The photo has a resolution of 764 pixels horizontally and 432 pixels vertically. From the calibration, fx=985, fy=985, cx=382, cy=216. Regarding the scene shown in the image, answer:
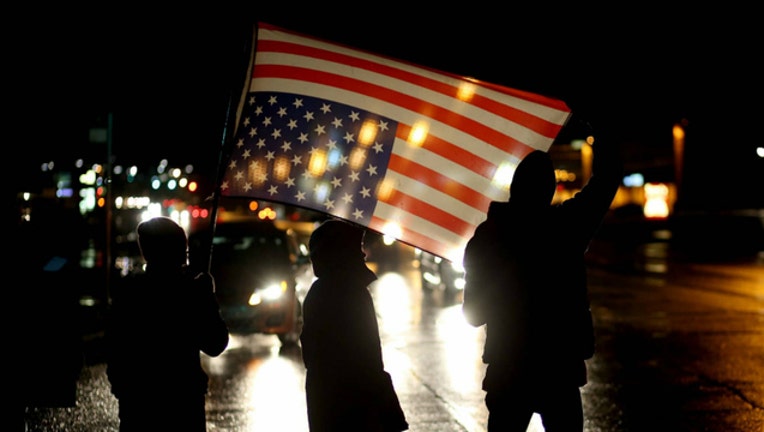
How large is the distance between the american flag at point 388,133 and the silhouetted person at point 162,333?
3.38 ft

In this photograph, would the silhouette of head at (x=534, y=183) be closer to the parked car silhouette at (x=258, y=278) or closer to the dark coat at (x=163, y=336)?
the dark coat at (x=163, y=336)

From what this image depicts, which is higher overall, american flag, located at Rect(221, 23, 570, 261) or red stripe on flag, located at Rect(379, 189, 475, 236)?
american flag, located at Rect(221, 23, 570, 261)

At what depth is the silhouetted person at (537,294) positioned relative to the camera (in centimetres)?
427

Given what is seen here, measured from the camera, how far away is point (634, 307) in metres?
16.8

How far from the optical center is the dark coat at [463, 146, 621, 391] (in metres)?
4.27

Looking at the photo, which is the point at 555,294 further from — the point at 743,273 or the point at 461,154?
the point at 743,273

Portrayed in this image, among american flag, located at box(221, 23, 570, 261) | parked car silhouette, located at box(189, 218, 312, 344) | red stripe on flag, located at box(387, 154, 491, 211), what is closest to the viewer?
american flag, located at box(221, 23, 570, 261)

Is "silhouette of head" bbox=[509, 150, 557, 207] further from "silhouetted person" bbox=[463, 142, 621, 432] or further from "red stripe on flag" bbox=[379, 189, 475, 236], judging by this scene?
"red stripe on flag" bbox=[379, 189, 475, 236]

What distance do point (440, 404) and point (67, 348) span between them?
4018mm

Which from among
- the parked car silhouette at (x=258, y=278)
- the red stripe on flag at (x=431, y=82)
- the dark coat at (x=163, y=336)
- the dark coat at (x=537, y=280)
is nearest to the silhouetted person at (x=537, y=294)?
the dark coat at (x=537, y=280)

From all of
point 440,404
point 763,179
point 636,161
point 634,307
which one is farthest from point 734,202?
point 440,404

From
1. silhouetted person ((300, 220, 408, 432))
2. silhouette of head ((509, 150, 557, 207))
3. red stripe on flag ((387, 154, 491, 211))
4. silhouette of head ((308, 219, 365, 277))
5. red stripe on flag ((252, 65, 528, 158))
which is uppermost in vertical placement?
red stripe on flag ((252, 65, 528, 158))

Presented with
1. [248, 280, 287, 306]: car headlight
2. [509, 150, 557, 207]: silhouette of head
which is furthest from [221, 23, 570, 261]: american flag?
[248, 280, 287, 306]: car headlight

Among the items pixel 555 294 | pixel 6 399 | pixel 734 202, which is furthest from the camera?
pixel 734 202
